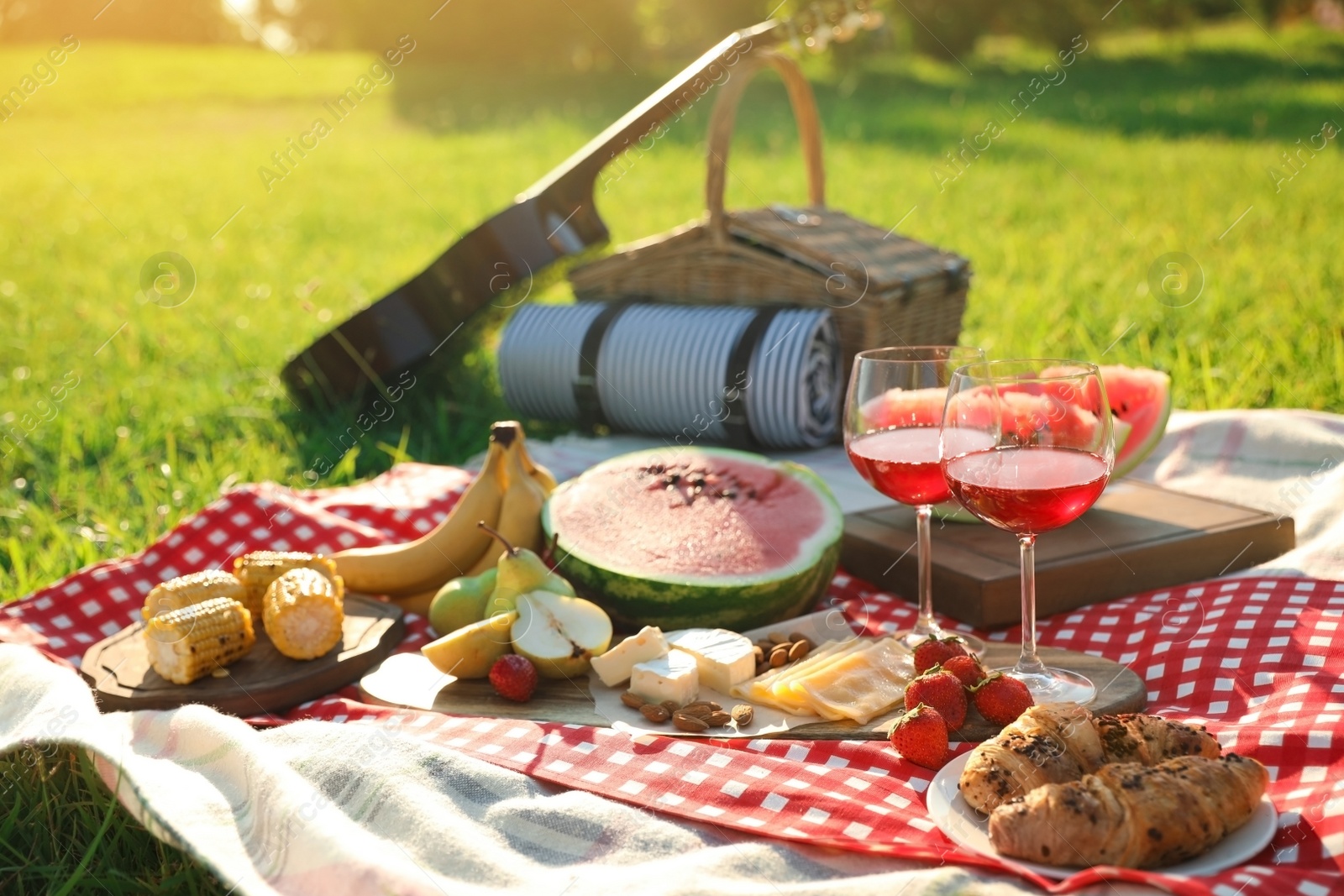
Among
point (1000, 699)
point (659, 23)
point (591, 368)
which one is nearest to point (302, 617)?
point (1000, 699)

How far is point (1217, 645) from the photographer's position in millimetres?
2543

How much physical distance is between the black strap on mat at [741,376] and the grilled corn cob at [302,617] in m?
1.94

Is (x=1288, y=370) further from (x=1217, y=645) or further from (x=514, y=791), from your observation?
(x=514, y=791)

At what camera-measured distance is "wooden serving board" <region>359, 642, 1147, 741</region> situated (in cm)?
228

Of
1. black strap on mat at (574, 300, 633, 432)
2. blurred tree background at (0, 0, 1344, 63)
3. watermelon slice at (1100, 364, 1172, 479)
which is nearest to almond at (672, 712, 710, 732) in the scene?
watermelon slice at (1100, 364, 1172, 479)

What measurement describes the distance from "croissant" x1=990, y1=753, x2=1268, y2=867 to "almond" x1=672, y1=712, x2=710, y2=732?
0.68 metres

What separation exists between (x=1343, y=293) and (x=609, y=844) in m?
5.02

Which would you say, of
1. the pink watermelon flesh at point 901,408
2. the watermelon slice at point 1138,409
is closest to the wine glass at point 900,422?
the pink watermelon flesh at point 901,408

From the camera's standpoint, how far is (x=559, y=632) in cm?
261

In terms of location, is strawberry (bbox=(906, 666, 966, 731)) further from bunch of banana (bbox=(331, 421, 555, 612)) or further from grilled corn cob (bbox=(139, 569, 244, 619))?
grilled corn cob (bbox=(139, 569, 244, 619))

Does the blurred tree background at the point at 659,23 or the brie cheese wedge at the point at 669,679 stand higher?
the blurred tree background at the point at 659,23

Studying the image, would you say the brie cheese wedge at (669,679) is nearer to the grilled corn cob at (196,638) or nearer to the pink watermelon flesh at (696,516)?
the pink watermelon flesh at (696,516)

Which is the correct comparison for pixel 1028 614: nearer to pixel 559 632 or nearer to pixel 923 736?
pixel 923 736

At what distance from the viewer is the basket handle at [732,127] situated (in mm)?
4258
